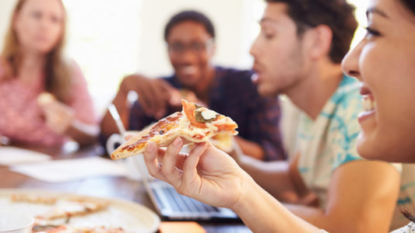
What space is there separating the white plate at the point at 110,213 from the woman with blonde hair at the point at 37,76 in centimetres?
140

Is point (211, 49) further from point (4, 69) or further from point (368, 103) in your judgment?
point (368, 103)

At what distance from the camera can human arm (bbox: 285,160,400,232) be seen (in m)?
1.16

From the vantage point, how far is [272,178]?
185cm

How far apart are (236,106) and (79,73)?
3.44 ft

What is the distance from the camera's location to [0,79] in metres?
2.68

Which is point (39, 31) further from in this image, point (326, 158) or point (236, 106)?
point (326, 158)

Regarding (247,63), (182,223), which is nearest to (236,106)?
(182,223)

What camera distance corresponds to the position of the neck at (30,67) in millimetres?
2719

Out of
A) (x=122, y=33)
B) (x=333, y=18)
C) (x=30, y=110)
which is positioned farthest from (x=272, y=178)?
(x=122, y=33)

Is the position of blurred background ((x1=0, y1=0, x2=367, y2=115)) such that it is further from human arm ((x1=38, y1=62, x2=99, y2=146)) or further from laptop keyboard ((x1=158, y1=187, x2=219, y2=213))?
laptop keyboard ((x1=158, y1=187, x2=219, y2=213))

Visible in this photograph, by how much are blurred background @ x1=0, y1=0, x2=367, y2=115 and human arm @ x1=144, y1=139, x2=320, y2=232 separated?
13.4 ft

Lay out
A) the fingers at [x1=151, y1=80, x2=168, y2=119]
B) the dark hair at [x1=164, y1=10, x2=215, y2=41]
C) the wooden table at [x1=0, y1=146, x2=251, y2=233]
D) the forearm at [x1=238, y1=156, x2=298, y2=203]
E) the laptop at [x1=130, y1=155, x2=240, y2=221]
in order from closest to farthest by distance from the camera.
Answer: the laptop at [x1=130, y1=155, x2=240, y2=221] < the wooden table at [x1=0, y1=146, x2=251, y2=233] < the forearm at [x1=238, y1=156, x2=298, y2=203] < the fingers at [x1=151, y1=80, x2=168, y2=119] < the dark hair at [x1=164, y1=10, x2=215, y2=41]

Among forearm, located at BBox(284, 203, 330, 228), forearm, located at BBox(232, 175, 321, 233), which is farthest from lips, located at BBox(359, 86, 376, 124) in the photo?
forearm, located at BBox(284, 203, 330, 228)

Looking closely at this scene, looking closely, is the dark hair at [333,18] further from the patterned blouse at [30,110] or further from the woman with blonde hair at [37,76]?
the patterned blouse at [30,110]
